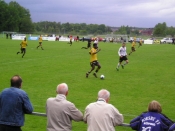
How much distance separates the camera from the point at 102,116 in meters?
5.88

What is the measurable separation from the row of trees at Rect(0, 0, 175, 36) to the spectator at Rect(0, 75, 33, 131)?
115 m

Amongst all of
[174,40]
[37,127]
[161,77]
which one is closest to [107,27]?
[174,40]

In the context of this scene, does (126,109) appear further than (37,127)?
Yes

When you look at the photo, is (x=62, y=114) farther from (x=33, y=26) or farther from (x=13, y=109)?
(x=33, y=26)

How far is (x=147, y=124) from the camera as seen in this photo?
18.6 feet

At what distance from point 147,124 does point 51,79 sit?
13816 mm

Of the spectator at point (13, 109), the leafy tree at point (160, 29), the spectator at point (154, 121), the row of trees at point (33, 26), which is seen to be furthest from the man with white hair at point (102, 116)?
the leafy tree at point (160, 29)

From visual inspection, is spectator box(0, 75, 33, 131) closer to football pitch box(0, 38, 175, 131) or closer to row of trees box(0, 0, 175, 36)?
football pitch box(0, 38, 175, 131)

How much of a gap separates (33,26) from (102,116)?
136441mm

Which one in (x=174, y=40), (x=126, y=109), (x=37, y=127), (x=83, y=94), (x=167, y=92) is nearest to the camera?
(x=37, y=127)

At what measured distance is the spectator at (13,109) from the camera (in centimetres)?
628

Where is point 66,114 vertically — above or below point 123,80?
above

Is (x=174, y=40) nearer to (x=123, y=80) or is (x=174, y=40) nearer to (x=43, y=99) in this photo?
(x=123, y=80)

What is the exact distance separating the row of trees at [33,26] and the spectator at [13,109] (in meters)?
115
